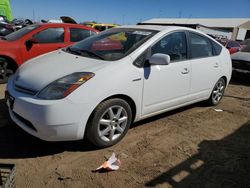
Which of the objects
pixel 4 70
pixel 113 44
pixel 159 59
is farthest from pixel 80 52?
pixel 4 70

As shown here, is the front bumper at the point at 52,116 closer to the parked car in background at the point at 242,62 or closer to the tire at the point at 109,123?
the tire at the point at 109,123

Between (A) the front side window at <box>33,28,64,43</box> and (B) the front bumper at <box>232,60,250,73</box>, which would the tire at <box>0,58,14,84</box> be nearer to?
(A) the front side window at <box>33,28,64,43</box>

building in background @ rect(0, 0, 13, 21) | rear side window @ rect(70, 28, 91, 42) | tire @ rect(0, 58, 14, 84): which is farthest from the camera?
building in background @ rect(0, 0, 13, 21)

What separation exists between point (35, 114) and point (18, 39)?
4.13 meters

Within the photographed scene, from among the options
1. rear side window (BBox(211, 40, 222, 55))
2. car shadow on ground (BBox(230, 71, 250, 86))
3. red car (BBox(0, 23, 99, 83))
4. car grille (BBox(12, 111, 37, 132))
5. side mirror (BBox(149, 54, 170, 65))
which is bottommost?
car shadow on ground (BBox(230, 71, 250, 86))

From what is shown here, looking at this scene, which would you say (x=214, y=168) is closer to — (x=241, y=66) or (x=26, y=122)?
(x=26, y=122)

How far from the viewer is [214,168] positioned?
326 centimetres

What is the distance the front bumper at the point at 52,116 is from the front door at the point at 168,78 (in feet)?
3.37

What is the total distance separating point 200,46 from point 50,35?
3.88 meters

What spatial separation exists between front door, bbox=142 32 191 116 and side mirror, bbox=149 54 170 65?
4.4 inches

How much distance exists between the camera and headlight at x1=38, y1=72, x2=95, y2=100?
10.0 ft

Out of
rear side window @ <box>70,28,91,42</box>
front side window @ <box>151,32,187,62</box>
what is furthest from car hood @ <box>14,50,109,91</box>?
rear side window @ <box>70,28,91,42</box>

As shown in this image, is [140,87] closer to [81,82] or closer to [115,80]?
[115,80]

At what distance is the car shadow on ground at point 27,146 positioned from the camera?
10.9 feet
